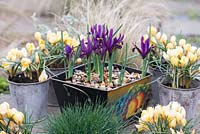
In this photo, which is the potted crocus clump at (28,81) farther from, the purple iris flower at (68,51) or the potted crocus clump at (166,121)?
the potted crocus clump at (166,121)

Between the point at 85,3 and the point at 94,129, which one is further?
the point at 85,3

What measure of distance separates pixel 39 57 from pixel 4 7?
3725 mm

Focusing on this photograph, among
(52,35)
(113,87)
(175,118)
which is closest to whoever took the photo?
(175,118)

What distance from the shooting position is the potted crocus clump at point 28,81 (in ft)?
6.21

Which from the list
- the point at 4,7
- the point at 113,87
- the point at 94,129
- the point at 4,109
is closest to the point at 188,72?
the point at 113,87

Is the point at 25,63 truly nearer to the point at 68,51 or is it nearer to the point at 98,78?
the point at 68,51

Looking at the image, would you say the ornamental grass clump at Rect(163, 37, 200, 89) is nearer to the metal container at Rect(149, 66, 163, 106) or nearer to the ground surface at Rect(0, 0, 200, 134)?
the metal container at Rect(149, 66, 163, 106)

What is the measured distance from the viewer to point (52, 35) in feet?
6.96

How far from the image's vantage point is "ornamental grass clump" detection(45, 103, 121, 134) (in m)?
1.57

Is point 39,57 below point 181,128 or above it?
above

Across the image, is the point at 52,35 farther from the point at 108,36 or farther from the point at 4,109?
the point at 4,109

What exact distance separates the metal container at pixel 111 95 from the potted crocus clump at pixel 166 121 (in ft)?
0.90

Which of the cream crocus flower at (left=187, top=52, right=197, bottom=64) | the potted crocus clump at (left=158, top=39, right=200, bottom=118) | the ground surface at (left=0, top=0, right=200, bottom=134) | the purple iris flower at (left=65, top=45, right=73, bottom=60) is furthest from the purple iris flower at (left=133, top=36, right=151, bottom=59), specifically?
the ground surface at (left=0, top=0, right=200, bottom=134)

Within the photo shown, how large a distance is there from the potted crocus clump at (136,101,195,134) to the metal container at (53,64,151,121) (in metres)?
0.27
